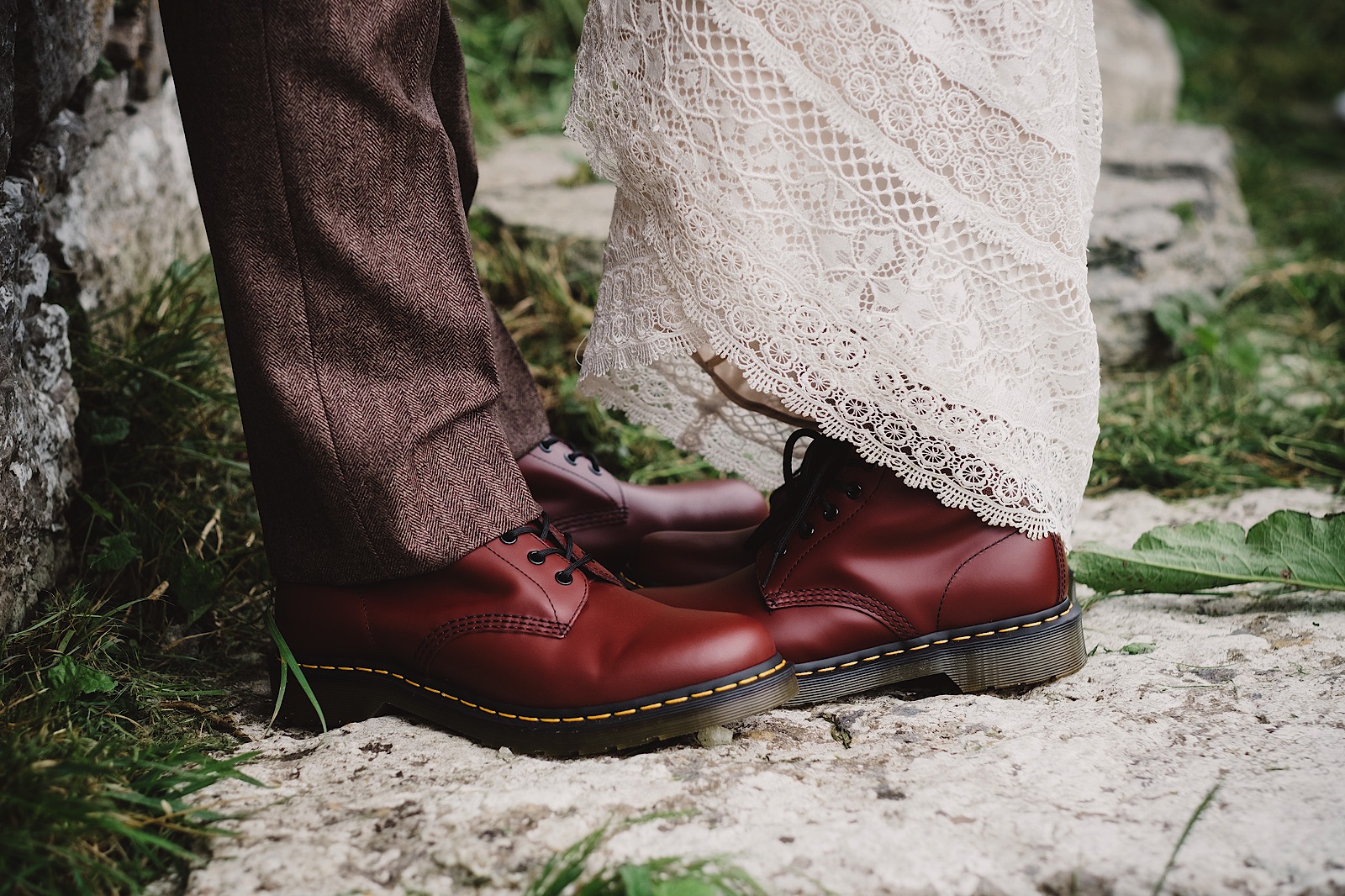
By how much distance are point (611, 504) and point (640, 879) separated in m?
0.76

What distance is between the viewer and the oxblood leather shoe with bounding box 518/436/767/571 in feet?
4.70

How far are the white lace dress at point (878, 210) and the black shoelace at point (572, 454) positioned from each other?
1.27 feet

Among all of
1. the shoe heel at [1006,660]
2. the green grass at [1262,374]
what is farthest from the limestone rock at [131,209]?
the green grass at [1262,374]

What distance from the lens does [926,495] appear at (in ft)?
3.77

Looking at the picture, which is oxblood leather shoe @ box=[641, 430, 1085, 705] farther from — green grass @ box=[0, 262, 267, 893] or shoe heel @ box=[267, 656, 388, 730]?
green grass @ box=[0, 262, 267, 893]

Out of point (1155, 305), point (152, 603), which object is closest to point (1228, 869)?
point (152, 603)

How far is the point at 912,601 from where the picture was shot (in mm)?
1144

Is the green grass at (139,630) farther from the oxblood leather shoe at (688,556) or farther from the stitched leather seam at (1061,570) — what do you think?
the stitched leather seam at (1061,570)

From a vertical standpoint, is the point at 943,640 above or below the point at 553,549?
below

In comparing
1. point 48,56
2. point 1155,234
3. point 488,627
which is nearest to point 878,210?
point 488,627

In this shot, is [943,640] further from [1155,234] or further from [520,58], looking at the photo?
[520,58]

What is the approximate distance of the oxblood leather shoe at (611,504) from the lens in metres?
1.43

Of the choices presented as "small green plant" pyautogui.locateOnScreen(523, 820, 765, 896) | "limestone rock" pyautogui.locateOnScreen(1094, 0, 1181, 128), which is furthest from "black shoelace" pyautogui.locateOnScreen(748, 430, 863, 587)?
"limestone rock" pyautogui.locateOnScreen(1094, 0, 1181, 128)

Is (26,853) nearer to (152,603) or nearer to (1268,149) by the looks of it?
(152,603)
